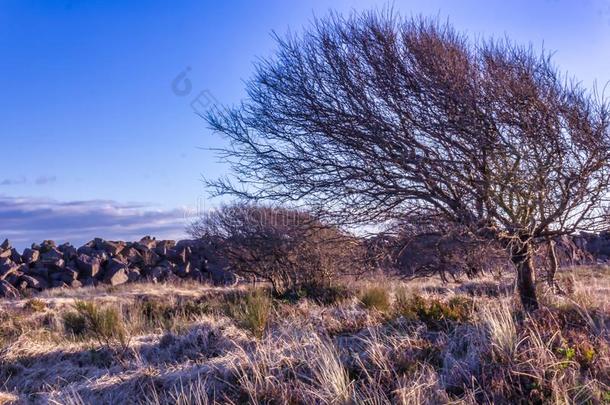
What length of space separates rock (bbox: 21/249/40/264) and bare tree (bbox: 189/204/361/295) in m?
8.35

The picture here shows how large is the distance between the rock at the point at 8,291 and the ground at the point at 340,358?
43.6 ft

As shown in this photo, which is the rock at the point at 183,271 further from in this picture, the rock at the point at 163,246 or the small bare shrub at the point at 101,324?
the small bare shrub at the point at 101,324

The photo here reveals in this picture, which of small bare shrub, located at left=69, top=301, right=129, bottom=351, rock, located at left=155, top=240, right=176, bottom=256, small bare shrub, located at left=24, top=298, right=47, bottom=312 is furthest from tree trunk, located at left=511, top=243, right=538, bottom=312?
rock, located at left=155, top=240, right=176, bottom=256

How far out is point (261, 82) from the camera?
10.4m

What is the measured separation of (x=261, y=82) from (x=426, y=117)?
2639mm

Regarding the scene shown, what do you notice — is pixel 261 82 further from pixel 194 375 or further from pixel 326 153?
pixel 194 375

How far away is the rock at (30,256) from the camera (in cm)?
2705

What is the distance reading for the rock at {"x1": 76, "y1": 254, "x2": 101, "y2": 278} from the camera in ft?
86.9

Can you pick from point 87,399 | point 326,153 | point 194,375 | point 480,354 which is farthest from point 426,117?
point 87,399

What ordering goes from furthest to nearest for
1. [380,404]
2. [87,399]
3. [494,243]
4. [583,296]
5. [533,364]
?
1. [494,243]
2. [583,296]
3. [87,399]
4. [533,364]
5. [380,404]

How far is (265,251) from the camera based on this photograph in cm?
2033

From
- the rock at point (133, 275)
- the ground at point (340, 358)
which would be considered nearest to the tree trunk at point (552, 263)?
the ground at point (340, 358)

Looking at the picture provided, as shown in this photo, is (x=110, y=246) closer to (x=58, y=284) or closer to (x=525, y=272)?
(x=58, y=284)

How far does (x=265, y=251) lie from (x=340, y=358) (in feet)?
44.6
